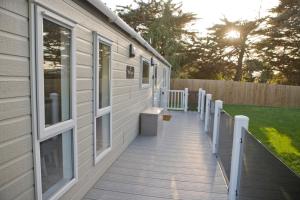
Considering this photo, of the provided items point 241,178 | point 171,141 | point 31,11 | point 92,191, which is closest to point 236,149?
point 241,178

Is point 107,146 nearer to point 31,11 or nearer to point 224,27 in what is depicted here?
point 31,11

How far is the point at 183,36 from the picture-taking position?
20.1m

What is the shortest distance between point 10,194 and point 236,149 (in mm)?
2215

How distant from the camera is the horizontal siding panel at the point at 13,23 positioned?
1521mm

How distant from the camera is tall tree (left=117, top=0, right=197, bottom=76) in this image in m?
17.7

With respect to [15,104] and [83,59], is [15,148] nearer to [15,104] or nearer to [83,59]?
[15,104]

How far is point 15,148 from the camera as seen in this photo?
5.42ft

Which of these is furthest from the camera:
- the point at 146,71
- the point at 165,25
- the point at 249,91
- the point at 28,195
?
the point at 165,25

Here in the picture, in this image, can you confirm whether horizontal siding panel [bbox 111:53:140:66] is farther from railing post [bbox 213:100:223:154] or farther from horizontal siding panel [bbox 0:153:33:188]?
horizontal siding panel [bbox 0:153:33:188]

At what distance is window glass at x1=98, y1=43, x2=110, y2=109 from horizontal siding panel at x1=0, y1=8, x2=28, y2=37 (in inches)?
61.3

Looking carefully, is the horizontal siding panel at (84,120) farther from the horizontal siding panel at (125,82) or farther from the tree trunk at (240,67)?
the tree trunk at (240,67)

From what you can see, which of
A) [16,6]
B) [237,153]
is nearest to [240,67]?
[237,153]

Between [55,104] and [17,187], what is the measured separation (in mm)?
765

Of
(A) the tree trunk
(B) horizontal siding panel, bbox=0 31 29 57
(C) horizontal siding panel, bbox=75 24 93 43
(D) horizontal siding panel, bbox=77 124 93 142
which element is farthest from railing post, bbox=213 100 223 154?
(A) the tree trunk
